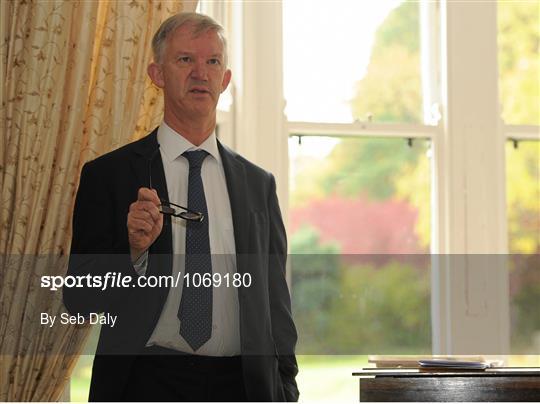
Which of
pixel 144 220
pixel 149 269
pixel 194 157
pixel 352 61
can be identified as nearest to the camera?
pixel 144 220

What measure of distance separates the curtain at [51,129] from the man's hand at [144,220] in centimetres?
54

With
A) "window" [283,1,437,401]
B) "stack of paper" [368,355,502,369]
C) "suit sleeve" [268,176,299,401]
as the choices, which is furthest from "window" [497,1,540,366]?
"suit sleeve" [268,176,299,401]

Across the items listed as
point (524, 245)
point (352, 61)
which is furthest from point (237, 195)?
point (524, 245)

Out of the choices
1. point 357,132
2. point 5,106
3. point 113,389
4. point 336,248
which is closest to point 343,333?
point 336,248

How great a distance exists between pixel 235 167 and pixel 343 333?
1007mm

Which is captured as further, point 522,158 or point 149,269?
point 522,158

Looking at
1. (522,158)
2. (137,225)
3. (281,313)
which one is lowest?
(281,313)

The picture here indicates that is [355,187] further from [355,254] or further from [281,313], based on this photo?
[281,313]

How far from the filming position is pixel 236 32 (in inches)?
138

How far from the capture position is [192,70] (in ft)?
9.15

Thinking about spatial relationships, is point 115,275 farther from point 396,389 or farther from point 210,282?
point 396,389

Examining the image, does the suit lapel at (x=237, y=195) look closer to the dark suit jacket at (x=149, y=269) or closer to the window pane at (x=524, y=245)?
the dark suit jacket at (x=149, y=269)

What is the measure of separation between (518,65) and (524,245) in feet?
2.29

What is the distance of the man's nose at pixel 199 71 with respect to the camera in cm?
279
